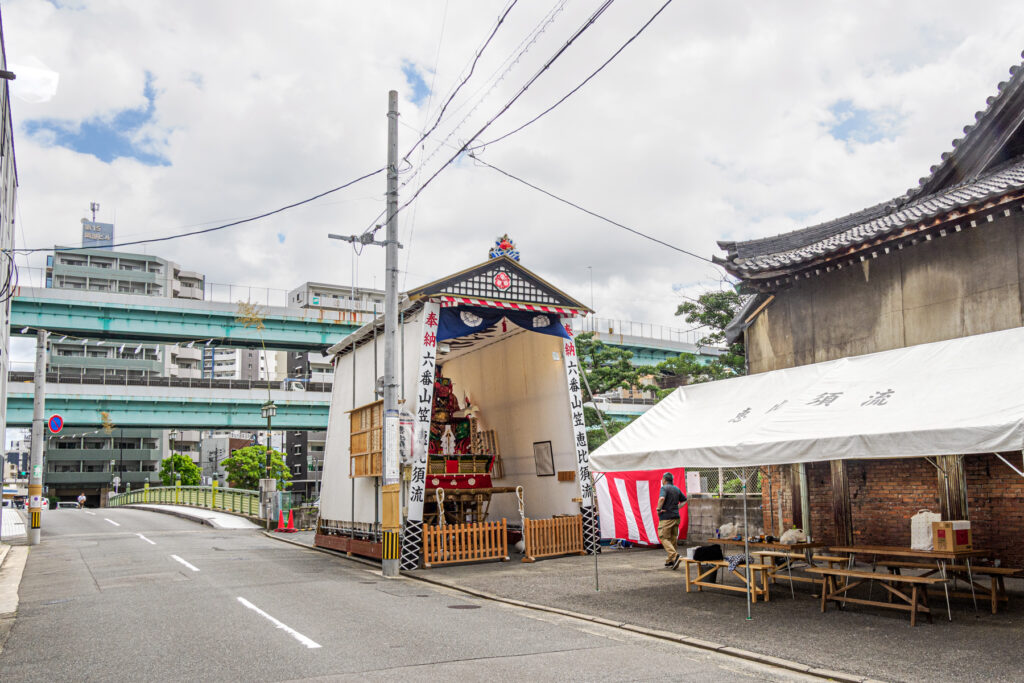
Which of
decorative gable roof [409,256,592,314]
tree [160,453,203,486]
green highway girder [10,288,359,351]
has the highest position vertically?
green highway girder [10,288,359,351]

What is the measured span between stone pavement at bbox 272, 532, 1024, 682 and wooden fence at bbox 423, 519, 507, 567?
1.25 meters

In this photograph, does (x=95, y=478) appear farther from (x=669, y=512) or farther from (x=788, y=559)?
(x=788, y=559)

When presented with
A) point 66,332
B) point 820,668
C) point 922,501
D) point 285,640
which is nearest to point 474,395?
point 922,501

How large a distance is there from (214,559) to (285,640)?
10.5 meters

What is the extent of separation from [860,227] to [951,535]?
19.2 ft

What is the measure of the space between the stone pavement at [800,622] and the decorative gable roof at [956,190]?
5257 mm

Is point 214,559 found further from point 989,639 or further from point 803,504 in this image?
point 989,639

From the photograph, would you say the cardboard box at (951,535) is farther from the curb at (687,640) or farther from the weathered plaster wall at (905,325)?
the curb at (687,640)

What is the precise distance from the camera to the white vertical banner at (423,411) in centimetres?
1617

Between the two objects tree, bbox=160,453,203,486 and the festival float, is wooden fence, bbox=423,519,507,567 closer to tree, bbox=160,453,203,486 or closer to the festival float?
the festival float

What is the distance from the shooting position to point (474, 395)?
22219mm

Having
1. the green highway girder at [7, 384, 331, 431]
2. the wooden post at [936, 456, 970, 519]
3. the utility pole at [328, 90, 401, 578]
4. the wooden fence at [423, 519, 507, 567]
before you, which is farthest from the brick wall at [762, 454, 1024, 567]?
the green highway girder at [7, 384, 331, 431]

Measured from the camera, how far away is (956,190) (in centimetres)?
1209

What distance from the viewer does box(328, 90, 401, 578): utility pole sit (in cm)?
1546
